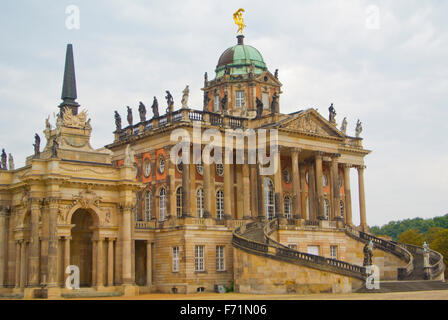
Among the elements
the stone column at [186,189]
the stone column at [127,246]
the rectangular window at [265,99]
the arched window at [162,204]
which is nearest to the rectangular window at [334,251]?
the stone column at [186,189]

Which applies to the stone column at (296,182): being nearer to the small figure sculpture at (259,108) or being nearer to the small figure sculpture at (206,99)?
the small figure sculpture at (259,108)

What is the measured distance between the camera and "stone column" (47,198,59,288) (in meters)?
42.1

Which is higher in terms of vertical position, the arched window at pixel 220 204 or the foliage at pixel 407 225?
the foliage at pixel 407 225

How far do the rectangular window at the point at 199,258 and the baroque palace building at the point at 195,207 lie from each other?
0.11 meters

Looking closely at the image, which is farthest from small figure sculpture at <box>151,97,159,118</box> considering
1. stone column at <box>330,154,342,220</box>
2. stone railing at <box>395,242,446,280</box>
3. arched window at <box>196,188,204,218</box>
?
stone railing at <box>395,242,446,280</box>

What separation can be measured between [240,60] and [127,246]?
2593 centimetres

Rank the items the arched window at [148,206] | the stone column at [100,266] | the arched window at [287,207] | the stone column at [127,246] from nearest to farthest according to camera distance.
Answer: the stone column at [100,266] < the stone column at [127,246] < the arched window at [148,206] < the arched window at [287,207]

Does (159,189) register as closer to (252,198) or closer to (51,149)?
(252,198)

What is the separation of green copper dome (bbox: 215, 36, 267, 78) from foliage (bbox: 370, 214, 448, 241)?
249 ft

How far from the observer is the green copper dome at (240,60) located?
6481 cm

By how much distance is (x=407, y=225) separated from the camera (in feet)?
481

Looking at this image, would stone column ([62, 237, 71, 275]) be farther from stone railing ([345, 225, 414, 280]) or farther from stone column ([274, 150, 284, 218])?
stone railing ([345, 225, 414, 280])
